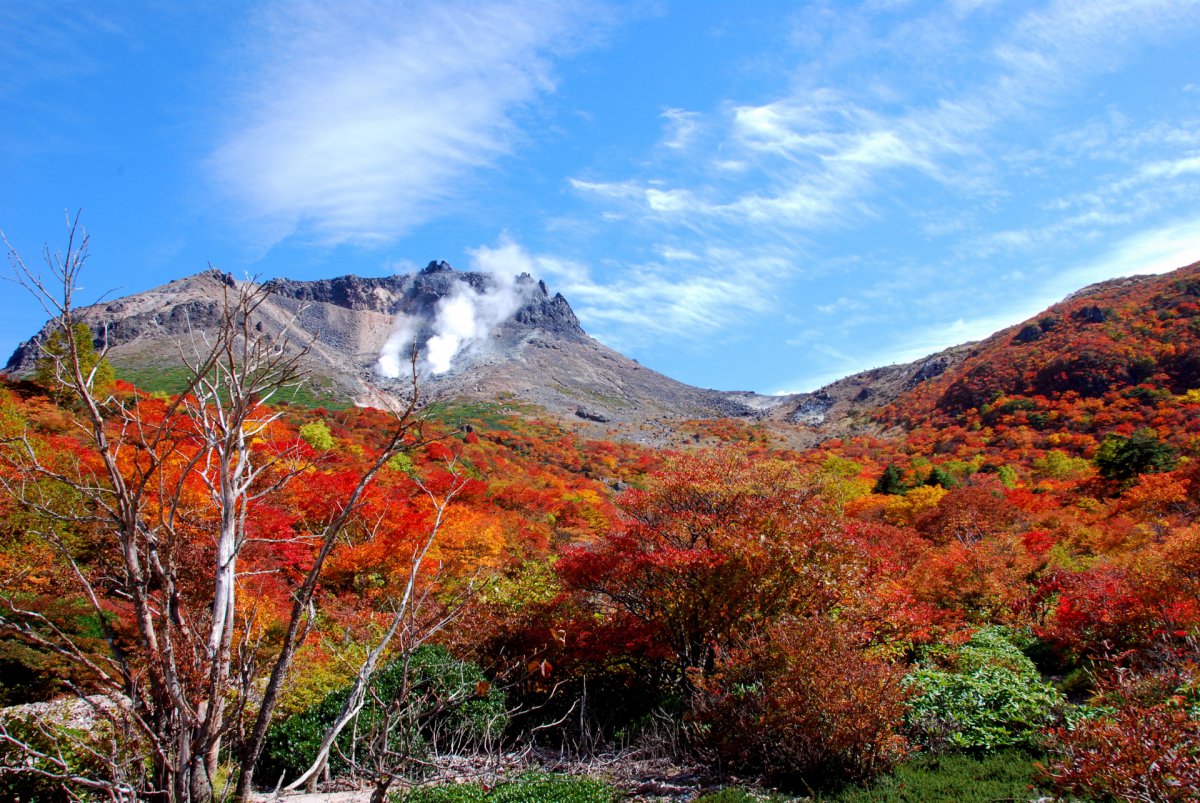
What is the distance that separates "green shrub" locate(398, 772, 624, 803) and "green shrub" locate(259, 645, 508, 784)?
3.98ft

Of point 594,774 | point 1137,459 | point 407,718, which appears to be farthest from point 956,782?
point 1137,459

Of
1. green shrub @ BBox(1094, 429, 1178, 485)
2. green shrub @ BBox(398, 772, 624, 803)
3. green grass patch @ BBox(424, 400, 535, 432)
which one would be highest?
green grass patch @ BBox(424, 400, 535, 432)

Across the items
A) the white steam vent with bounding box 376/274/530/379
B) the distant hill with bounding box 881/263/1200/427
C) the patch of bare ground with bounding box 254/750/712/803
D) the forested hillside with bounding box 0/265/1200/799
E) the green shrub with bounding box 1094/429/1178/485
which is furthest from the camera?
the white steam vent with bounding box 376/274/530/379

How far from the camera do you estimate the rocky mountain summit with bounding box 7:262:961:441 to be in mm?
93188

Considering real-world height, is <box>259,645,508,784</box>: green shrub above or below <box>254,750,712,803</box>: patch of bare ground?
above

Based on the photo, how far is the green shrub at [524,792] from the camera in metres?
6.96

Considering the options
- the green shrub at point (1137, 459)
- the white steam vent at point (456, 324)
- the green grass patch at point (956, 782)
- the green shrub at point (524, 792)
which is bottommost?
the green grass patch at point (956, 782)

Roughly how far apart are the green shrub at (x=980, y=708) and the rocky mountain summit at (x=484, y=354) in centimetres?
6113

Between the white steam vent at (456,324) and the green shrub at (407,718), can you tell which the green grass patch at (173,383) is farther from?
the green shrub at (407,718)

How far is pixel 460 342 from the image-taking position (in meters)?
151

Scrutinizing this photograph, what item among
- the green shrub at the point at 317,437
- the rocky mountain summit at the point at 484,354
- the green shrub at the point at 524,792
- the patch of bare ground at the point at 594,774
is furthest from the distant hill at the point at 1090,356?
the green shrub at the point at 524,792

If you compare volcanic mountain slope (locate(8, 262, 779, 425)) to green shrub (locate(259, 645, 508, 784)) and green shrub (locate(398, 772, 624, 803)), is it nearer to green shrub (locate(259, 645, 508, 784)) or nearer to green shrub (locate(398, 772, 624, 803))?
green shrub (locate(259, 645, 508, 784))

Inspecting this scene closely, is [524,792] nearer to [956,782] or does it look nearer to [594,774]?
[594,774]

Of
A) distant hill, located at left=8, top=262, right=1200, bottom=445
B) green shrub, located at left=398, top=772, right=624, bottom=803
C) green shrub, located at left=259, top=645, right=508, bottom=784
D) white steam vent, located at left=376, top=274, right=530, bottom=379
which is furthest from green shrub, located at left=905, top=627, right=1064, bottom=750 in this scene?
white steam vent, located at left=376, top=274, right=530, bottom=379
